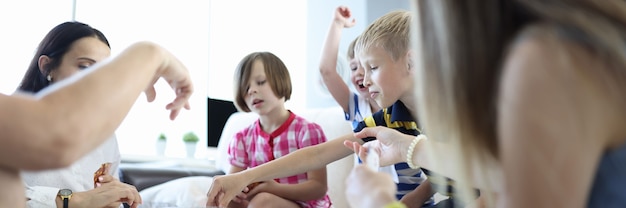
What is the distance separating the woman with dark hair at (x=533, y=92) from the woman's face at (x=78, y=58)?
1156 millimetres

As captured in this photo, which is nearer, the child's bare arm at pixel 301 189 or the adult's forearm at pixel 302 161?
the adult's forearm at pixel 302 161

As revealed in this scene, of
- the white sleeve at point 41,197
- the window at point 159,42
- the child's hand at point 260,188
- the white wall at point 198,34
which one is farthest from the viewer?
the window at point 159,42

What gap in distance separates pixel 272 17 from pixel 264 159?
2.41 meters

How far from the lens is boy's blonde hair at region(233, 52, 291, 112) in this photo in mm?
2230

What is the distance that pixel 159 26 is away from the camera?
12.8 feet

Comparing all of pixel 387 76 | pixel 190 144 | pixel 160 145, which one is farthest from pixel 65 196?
pixel 190 144

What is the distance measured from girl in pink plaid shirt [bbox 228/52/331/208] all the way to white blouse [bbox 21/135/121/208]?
47cm

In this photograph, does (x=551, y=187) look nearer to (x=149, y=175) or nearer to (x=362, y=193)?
(x=362, y=193)

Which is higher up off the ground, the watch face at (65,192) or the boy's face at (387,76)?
the boy's face at (387,76)

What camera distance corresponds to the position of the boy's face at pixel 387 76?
5.50 feet

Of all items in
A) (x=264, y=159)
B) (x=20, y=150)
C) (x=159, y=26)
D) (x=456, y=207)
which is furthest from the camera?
(x=159, y=26)

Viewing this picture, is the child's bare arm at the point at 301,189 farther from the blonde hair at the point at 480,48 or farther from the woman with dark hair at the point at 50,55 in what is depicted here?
the blonde hair at the point at 480,48

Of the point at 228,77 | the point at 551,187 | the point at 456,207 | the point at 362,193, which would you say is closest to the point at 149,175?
the point at 456,207

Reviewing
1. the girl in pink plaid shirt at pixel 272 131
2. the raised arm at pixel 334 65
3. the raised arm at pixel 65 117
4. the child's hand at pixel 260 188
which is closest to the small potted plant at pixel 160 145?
the girl in pink plaid shirt at pixel 272 131
